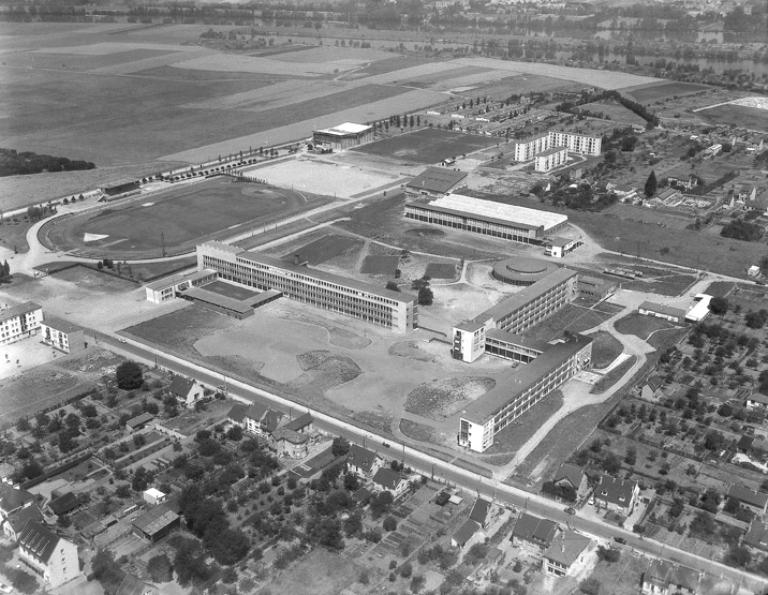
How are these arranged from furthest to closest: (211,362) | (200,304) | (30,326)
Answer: (200,304) → (30,326) → (211,362)

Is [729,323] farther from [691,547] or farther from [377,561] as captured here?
[377,561]

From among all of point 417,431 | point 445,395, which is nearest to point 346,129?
point 445,395

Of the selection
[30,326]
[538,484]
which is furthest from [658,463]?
[30,326]

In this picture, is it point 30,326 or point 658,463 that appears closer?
point 658,463

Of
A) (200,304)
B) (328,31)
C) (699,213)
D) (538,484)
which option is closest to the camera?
(538,484)

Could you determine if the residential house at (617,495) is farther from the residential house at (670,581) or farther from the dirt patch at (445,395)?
the dirt patch at (445,395)

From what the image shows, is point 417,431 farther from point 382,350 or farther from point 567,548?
point 567,548

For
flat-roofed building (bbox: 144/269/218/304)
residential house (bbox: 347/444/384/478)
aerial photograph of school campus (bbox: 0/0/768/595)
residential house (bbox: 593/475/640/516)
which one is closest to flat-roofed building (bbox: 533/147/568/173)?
aerial photograph of school campus (bbox: 0/0/768/595)

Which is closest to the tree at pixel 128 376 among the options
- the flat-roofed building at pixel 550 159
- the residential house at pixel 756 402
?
the residential house at pixel 756 402
